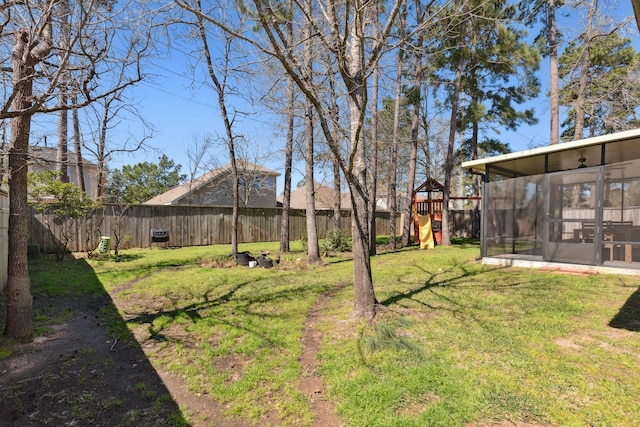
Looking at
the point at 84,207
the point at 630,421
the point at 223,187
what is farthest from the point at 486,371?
the point at 223,187

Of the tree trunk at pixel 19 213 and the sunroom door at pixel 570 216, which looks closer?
the tree trunk at pixel 19 213

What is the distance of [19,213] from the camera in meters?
3.61

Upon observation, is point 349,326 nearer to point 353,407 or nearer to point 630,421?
point 353,407

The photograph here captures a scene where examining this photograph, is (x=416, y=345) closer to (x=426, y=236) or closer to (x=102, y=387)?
→ (x=102, y=387)

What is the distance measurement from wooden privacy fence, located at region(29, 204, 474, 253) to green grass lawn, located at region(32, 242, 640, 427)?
502 centimetres

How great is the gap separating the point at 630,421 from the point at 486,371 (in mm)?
902

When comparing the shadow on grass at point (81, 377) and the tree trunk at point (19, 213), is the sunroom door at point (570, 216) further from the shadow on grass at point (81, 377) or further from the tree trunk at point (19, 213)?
the tree trunk at point (19, 213)

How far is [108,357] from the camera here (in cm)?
334

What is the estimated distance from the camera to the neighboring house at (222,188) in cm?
2205

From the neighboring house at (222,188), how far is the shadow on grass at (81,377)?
17.2m

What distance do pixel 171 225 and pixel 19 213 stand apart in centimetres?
995

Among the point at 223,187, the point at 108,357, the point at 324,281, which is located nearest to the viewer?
the point at 108,357

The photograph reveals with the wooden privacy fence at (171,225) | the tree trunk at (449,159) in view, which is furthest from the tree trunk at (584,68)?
the wooden privacy fence at (171,225)

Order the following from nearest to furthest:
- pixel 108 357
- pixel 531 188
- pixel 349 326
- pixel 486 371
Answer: pixel 486 371 → pixel 108 357 → pixel 349 326 → pixel 531 188
